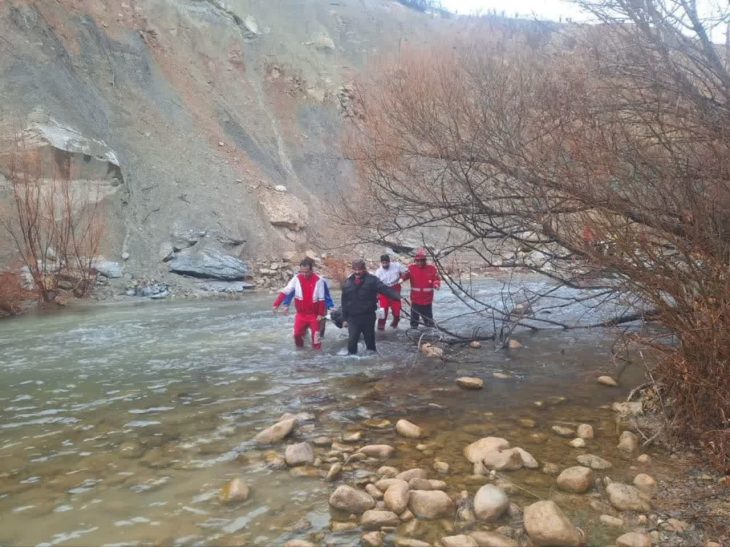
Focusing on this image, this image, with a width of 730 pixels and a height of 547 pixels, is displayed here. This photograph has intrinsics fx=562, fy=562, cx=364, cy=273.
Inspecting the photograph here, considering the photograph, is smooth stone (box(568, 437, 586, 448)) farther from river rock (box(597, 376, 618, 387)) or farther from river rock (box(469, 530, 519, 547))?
river rock (box(597, 376, 618, 387))

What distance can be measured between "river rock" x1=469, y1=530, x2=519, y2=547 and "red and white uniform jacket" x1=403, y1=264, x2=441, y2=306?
7.18m

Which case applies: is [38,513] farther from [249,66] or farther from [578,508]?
[249,66]

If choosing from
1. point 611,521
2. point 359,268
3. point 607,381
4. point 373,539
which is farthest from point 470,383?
point 373,539

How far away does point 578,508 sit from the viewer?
3.60 m

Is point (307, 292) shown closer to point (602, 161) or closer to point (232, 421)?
point (232, 421)

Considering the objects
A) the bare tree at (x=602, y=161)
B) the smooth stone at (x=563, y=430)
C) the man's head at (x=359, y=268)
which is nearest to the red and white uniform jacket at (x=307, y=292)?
the man's head at (x=359, y=268)

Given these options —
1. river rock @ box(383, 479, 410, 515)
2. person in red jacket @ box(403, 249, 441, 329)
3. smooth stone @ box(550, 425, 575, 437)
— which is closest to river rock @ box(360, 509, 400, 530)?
river rock @ box(383, 479, 410, 515)

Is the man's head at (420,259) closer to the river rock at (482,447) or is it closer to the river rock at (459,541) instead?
the river rock at (482,447)

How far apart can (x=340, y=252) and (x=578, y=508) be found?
18.6m

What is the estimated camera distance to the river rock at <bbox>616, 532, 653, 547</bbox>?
121 inches

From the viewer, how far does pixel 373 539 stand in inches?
128

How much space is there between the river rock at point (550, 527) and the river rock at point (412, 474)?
906 mm

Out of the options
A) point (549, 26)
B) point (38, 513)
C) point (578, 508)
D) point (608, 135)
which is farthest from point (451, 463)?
point (549, 26)

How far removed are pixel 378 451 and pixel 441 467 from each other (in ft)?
1.80
